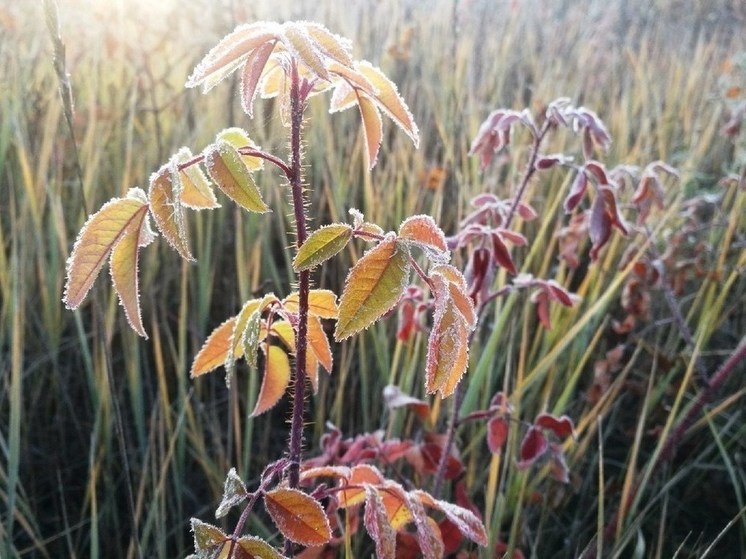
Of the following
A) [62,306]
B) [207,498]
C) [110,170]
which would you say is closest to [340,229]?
[207,498]

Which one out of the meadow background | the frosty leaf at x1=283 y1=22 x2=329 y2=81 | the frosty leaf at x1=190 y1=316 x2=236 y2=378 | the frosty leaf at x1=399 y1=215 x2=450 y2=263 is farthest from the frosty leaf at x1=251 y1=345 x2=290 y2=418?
the frosty leaf at x1=283 y1=22 x2=329 y2=81

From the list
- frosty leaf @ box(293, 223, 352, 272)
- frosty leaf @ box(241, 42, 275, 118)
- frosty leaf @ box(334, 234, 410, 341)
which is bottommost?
frosty leaf @ box(334, 234, 410, 341)

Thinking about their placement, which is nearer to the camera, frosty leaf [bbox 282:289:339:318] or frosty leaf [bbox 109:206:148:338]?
frosty leaf [bbox 109:206:148:338]

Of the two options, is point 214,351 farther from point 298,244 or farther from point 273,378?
point 298,244

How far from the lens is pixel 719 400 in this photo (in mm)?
1695

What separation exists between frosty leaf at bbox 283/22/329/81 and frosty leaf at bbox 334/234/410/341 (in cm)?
15

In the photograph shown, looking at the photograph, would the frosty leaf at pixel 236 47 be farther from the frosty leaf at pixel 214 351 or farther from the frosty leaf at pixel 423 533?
the frosty leaf at pixel 423 533

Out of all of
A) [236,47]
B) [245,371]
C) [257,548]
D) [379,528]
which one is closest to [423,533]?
[379,528]

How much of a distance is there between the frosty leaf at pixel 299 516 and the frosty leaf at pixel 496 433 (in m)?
0.49

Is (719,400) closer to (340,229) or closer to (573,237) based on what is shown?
(573,237)

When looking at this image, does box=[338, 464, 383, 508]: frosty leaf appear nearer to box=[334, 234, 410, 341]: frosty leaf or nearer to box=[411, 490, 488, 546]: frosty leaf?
box=[411, 490, 488, 546]: frosty leaf

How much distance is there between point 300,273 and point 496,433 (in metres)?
0.54

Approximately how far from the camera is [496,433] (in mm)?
1106

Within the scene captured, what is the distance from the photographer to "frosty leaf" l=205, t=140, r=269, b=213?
1.97 feet
